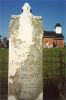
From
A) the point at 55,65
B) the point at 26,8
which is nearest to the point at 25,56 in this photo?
the point at 26,8

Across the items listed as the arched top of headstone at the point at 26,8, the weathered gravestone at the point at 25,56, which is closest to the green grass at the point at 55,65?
the weathered gravestone at the point at 25,56

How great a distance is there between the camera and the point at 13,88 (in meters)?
7.27

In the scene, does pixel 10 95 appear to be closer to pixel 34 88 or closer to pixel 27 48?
pixel 34 88

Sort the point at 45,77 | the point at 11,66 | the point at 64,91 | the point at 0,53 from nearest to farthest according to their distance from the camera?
the point at 11,66
the point at 64,91
the point at 45,77
the point at 0,53

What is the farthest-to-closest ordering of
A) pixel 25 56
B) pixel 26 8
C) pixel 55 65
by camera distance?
pixel 55 65, pixel 26 8, pixel 25 56

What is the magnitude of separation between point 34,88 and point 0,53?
23.1 feet

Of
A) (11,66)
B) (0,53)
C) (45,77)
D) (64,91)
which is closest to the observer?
(11,66)

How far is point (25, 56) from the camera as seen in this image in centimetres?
724

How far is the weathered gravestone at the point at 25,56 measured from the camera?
7.23 m

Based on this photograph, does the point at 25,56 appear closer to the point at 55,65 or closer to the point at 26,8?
the point at 26,8

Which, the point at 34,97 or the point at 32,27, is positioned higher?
the point at 32,27

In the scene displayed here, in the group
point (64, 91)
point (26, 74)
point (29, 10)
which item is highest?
point (29, 10)

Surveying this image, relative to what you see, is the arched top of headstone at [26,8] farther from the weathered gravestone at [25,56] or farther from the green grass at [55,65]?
the green grass at [55,65]

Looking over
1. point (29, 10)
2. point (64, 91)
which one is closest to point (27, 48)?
point (29, 10)
